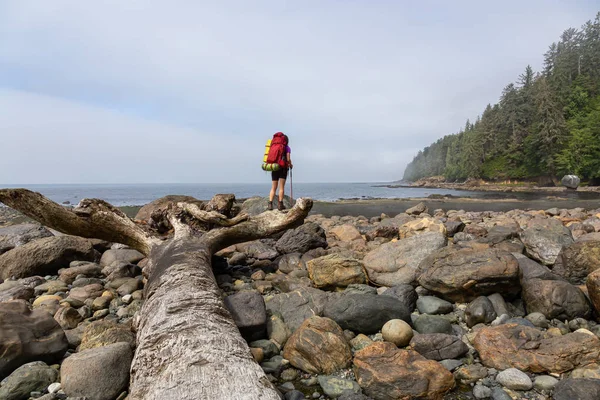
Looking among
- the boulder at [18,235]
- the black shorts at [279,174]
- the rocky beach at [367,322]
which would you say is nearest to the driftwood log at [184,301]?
the rocky beach at [367,322]

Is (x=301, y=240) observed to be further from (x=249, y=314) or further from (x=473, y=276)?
(x=473, y=276)

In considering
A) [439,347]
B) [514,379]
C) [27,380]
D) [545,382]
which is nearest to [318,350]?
[439,347]

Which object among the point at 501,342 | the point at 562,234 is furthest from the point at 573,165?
the point at 501,342

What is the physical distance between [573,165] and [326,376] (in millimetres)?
67950

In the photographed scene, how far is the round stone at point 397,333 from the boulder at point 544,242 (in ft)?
11.7

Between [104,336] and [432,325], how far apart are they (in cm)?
348

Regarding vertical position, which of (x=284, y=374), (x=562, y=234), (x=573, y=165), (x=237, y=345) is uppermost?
(x=573, y=165)

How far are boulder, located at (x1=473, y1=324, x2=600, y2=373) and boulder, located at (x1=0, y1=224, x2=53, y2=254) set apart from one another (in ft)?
31.3

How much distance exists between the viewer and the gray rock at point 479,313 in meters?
3.70

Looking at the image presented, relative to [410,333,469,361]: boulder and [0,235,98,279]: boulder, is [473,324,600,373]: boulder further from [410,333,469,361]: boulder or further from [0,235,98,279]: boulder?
[0,235,98,279]: boulder

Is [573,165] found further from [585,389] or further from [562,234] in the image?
[585,389]

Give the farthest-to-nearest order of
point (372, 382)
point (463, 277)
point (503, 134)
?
point (503, 134) → point (463, 277) → point (372, 382)

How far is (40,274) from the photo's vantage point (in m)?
5.81

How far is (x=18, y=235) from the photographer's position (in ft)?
24.9
